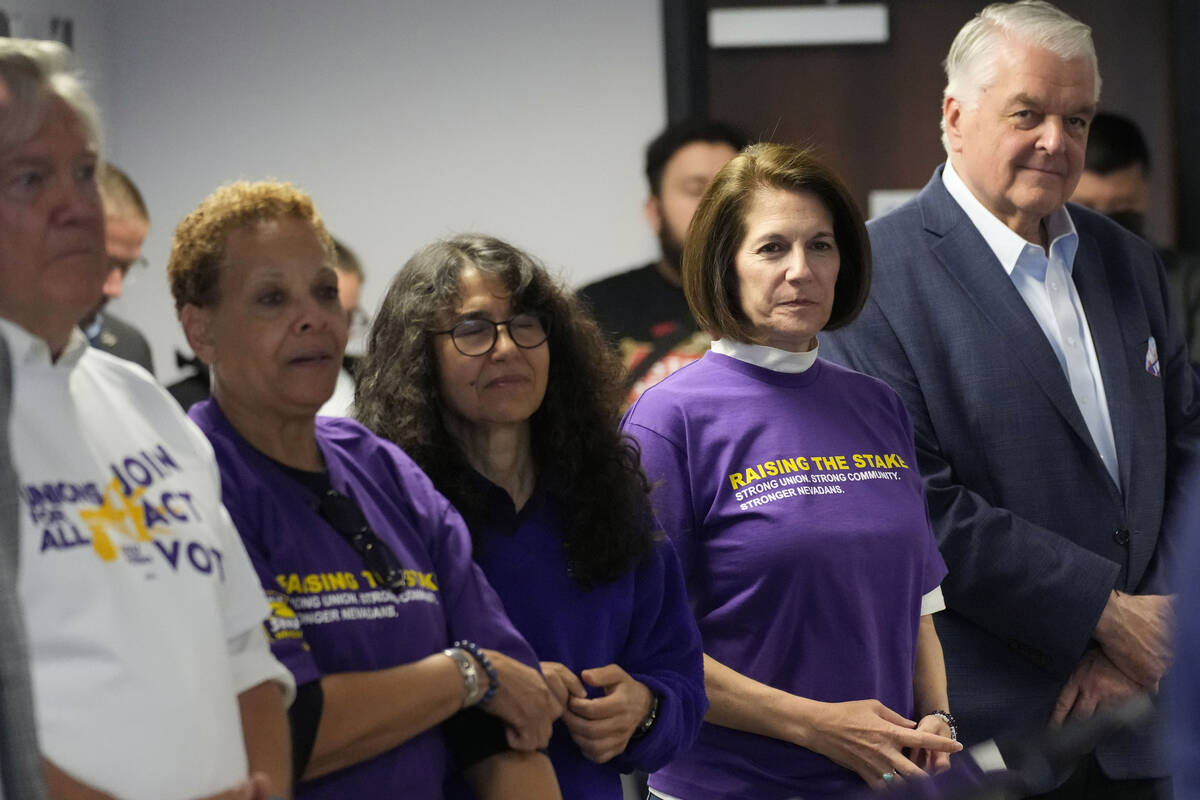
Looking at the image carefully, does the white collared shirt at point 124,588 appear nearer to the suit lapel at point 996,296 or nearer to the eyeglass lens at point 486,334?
the eyeglass lens at point 486,334

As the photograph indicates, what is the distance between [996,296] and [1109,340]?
0.23m

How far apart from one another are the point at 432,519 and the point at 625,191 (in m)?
2.92

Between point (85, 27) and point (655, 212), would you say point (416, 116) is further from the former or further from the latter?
point (655, 212)

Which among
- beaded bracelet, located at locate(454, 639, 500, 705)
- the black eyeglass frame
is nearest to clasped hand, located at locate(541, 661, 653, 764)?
beaded bracelet, located at locate(454, 639, 500, 705)

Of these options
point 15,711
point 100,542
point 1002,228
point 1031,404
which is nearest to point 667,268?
point 1002,228

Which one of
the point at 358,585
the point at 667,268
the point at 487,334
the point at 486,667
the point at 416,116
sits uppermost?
the point at 416,116

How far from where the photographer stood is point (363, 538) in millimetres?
1670

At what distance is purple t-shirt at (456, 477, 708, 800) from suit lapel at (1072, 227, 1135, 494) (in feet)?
3.02

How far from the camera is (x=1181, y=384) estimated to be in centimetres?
265

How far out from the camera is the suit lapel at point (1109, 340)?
2.47 metres

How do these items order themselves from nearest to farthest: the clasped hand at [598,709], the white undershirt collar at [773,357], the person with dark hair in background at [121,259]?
the clasped hand at [598,709] → the white undershirt collar at [773,357] → the person with dark hair in background at [121,259]

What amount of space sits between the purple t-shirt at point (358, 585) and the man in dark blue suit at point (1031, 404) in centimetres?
91

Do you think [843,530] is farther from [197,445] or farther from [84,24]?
[84,24]

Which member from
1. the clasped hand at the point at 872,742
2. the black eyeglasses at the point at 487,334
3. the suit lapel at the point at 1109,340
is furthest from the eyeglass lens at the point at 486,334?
the suit lapel at the point at 1109,340
